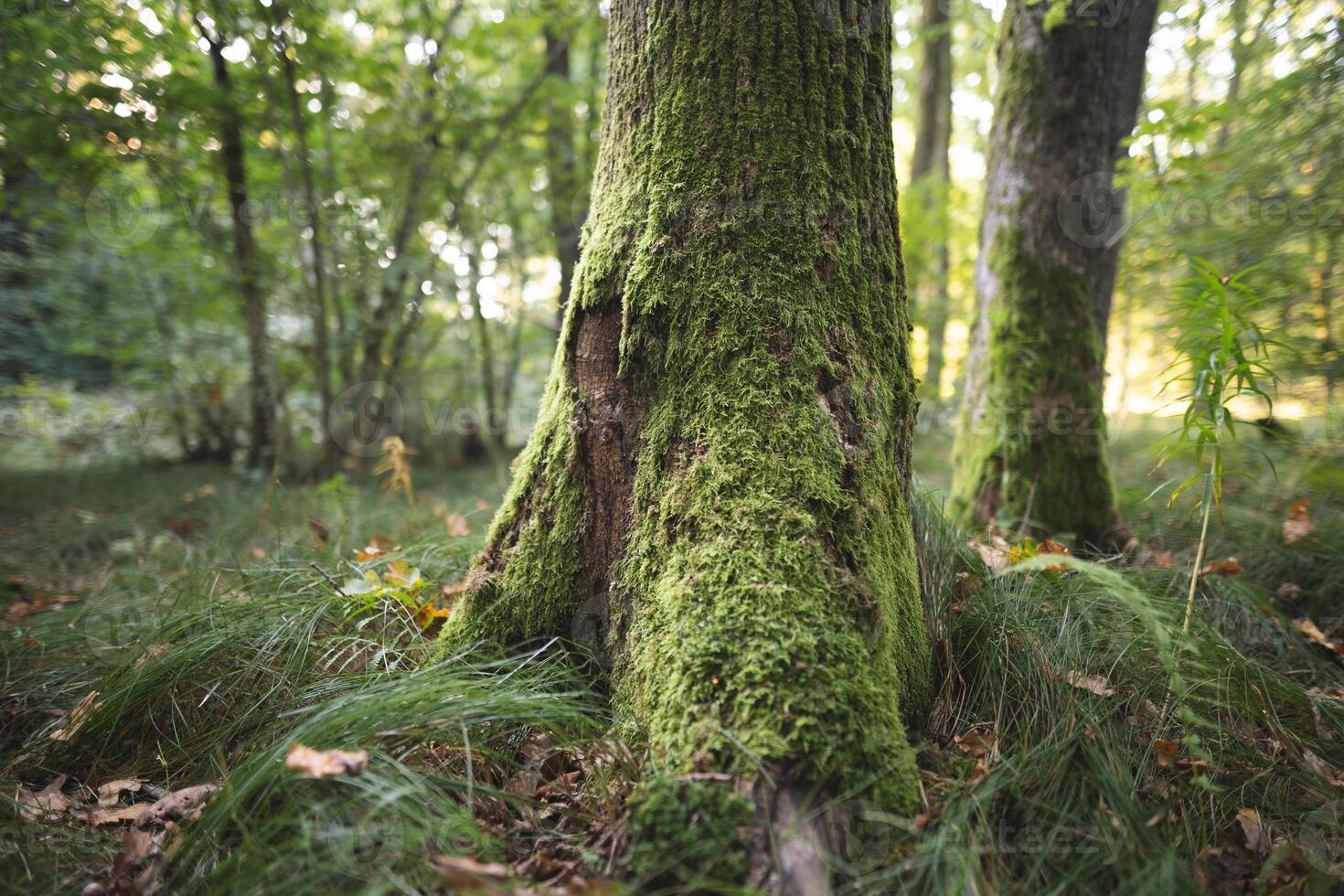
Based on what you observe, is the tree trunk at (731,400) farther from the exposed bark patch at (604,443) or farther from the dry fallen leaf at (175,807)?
the dry fallen leaf at (175,807)

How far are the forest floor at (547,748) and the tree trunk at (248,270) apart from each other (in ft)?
12.8

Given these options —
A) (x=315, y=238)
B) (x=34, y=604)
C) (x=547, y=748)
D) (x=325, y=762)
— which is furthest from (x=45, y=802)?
(x=315, y=238)

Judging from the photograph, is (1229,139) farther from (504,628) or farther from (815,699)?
(504,628)

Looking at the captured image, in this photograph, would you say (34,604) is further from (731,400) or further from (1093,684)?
(1093,684)

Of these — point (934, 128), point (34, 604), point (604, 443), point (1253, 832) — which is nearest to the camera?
point (1253, 832)

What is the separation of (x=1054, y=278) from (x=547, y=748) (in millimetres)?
3305

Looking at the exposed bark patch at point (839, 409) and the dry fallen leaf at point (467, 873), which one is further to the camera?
the exposed bark patch at point (839, 409)

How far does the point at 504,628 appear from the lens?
1.81m

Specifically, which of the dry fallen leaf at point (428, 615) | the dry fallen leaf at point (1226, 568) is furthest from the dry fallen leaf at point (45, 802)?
the dry fallen leaf at point (1226, 568)

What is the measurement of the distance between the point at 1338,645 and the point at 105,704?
4140mm

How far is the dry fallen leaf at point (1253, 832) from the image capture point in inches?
53.5

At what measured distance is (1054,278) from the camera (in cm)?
322

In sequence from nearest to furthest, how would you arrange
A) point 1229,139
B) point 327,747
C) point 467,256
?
point 327,747 < point 1229,139 < point 467,256

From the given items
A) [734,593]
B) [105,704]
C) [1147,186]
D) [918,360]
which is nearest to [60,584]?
[105,704]
